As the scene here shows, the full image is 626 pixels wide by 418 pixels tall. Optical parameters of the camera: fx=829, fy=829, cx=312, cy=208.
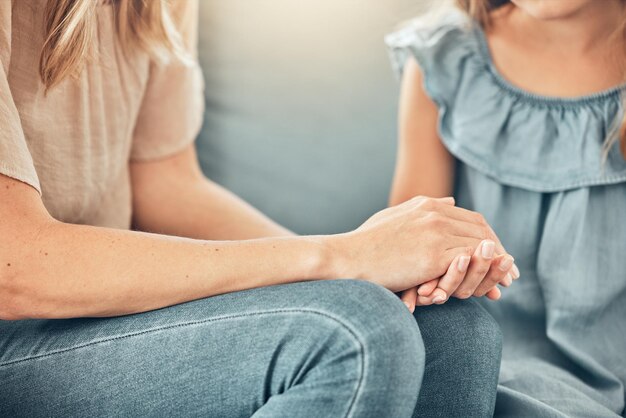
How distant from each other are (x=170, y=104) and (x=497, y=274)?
1.70 feet

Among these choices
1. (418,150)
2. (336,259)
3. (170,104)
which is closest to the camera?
(336,259)

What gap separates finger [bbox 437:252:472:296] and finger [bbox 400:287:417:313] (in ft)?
0.10

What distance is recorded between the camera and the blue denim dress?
116 centimetres

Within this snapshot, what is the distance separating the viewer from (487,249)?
2.94ft

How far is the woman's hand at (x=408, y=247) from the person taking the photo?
87 centimetres

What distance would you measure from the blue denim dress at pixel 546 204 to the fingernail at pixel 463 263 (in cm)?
27

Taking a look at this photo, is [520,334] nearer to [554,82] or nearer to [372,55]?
[554,82]

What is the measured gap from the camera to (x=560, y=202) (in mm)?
1194

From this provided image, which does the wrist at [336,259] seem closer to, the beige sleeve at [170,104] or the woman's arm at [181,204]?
the woman's arm at [181,204]

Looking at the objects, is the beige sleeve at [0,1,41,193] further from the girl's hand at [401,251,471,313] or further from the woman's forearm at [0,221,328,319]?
the girl's hand at [401,251,471,313]

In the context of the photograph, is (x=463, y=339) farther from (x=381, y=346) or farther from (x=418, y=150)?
(x=418, y=150)

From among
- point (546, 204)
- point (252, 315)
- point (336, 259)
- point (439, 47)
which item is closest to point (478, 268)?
point (336, 259)

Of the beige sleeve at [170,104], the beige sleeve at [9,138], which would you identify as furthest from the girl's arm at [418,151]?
the beige sleeve at [9,138]

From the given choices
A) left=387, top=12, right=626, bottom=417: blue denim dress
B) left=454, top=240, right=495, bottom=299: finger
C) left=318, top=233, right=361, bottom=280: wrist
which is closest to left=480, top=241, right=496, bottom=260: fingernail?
left=454, top=240, right=495, bottom=299: finger
